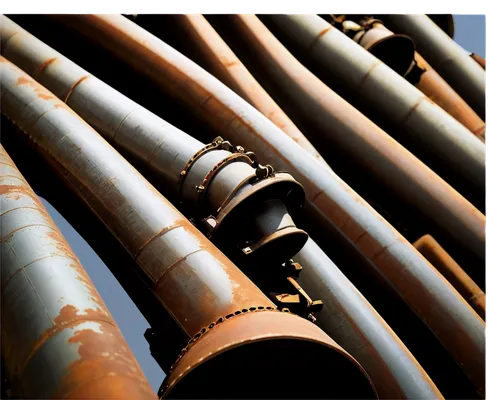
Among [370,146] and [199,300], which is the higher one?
[370,146]

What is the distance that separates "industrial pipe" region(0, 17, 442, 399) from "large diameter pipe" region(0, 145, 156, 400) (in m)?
2.91

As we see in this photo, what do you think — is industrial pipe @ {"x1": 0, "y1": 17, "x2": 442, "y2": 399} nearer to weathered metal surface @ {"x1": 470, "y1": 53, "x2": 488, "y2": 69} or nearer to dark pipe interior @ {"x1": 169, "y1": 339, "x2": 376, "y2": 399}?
dark pipe interior @ {"x1": 169, "y1": 339, "x2": 376, "y2": 399}

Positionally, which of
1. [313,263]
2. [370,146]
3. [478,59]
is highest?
[478,59]

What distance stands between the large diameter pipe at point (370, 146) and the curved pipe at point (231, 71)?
0.85 metres

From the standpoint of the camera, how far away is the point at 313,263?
9508 mm

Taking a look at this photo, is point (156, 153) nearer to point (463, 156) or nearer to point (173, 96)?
point (173, 96)

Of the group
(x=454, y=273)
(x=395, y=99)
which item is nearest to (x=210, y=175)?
(x=454, y=273)

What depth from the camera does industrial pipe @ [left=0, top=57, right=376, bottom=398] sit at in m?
6.14

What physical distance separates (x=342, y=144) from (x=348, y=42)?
426 cm

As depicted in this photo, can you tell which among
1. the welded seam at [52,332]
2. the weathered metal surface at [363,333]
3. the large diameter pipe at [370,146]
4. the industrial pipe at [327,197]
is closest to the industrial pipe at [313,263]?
the weathered metal surface at [363,333]

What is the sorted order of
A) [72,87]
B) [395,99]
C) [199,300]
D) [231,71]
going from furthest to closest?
[395,99] → [231,71] → [72,87] → [199,300]

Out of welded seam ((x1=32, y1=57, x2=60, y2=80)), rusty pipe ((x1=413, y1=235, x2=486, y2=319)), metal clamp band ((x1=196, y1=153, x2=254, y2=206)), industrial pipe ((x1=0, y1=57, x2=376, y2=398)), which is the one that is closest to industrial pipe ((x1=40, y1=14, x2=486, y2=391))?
rusty pipe ((x1=413, y1=235, x2=486, y2=319))

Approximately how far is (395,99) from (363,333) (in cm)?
736

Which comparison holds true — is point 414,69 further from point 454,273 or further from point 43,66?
point 43,66
